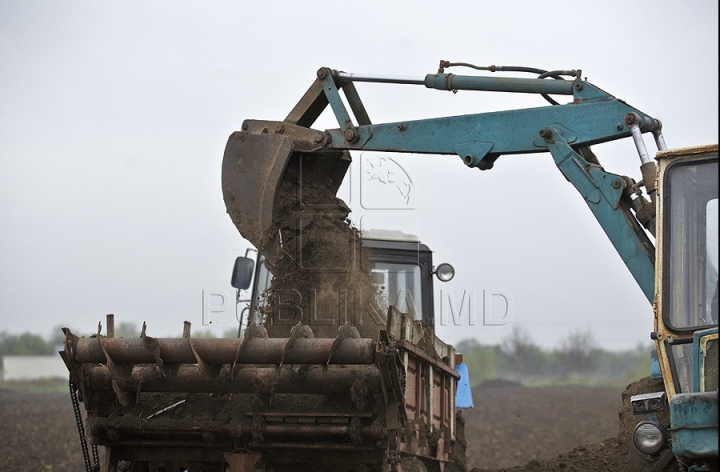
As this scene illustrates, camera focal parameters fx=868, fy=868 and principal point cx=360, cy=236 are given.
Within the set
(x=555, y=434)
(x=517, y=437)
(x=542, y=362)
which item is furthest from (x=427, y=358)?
(x=542, y=362)

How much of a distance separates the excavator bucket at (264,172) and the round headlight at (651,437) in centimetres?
363

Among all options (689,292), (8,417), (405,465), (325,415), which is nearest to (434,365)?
(405,465)

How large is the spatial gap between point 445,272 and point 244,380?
137 inches

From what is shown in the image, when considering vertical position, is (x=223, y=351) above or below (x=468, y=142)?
below

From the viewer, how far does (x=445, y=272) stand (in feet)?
30.3

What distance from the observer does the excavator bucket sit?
7340 millimetres

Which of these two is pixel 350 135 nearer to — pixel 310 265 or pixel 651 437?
pixel 310 265

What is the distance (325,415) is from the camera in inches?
244

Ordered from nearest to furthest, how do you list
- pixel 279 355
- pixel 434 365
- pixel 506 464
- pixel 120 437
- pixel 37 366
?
pixel 279 355 < pixel 120 437 < pixel 434 365 < pixel 506 464 < pixel 37 366

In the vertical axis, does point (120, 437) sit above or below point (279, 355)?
below

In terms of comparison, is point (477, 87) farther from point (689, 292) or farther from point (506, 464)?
point (506, 464)

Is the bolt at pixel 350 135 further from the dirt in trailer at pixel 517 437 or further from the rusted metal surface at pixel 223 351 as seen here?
the dirt in trailer at pixel 517 437

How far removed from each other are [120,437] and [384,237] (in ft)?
12.6

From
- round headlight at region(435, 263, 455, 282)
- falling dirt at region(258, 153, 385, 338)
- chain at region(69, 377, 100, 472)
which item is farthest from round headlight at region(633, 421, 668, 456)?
round headlight at region(435, 263, 455, 282)
